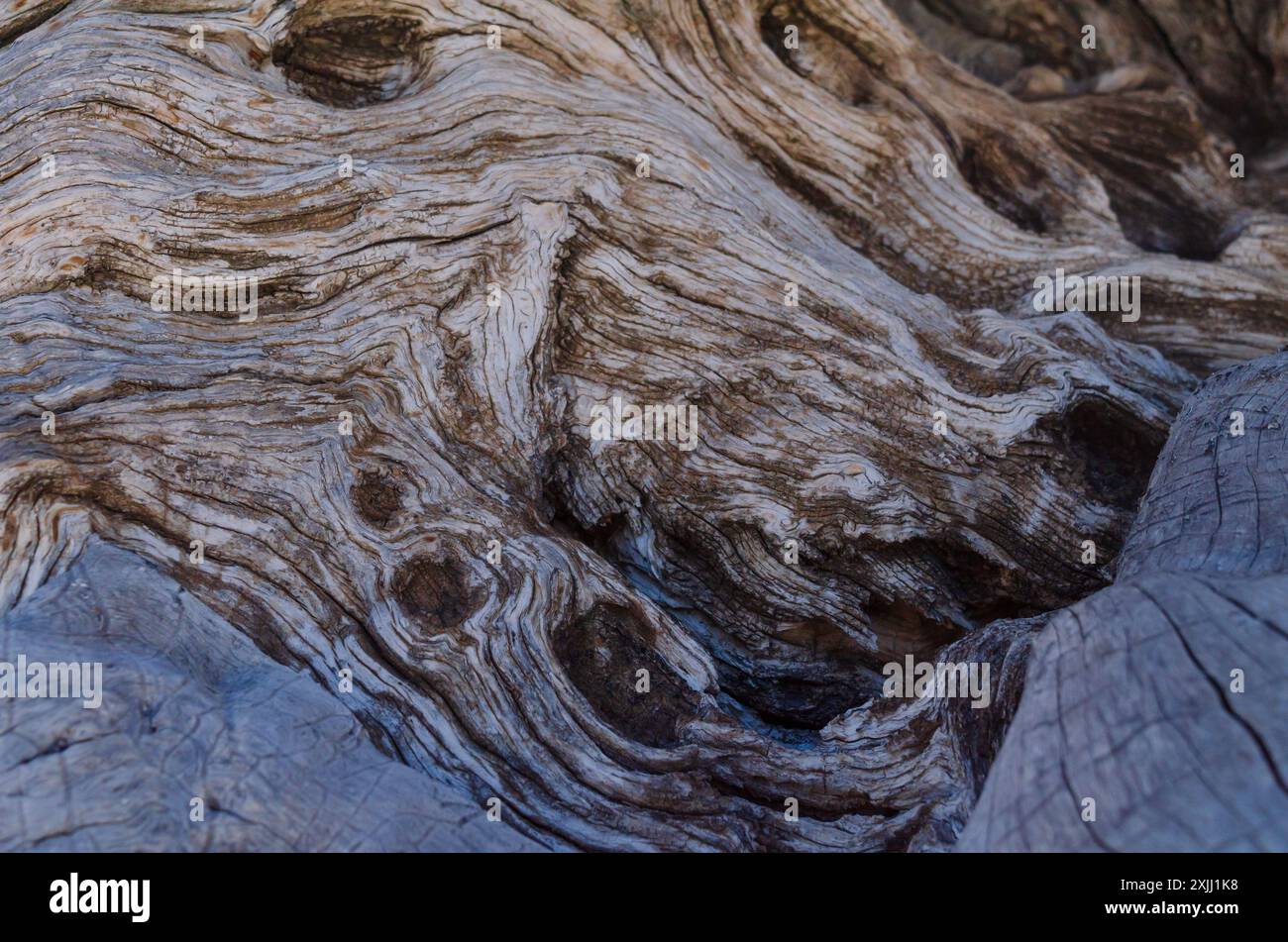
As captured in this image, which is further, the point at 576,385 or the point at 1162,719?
the point at 576,385

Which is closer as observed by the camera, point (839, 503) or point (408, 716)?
point (408, 716)

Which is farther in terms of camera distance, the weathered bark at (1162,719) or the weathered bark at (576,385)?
the weathered bark at (576,385)

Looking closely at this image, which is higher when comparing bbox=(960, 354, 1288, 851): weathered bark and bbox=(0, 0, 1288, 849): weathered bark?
bbox=(0, 0, 1288, 849): weathered bark

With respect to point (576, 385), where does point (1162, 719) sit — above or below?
below

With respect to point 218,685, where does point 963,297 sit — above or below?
above

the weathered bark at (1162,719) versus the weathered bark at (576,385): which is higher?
the weathered bark at (576,385)

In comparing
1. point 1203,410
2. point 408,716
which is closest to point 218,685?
point 408,716

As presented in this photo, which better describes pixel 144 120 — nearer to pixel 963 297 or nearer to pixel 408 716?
pixel 408 716
